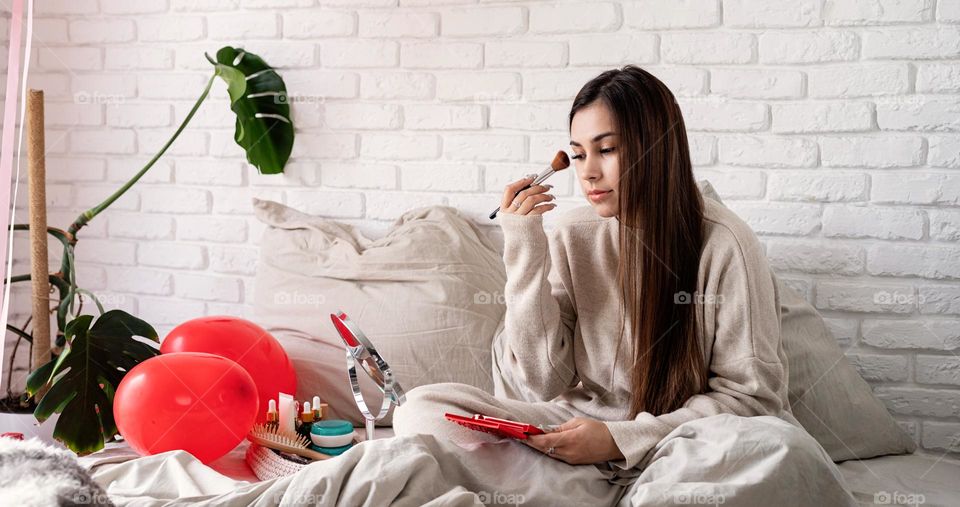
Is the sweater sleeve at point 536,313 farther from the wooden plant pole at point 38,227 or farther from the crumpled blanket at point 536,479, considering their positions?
the wooden plant pole at point 38,227

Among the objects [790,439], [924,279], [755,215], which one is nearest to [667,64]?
[755,215]

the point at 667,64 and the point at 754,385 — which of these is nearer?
the point at 754,385

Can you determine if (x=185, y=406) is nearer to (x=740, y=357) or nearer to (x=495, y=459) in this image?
(x=495, y=459)

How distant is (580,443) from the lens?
1.58m

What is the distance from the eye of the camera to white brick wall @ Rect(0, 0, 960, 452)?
2125mm

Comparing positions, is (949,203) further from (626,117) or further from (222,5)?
(222,5)

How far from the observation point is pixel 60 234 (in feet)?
7.84

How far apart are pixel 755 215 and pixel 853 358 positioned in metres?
0.40

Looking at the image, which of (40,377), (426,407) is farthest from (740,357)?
(40,377)

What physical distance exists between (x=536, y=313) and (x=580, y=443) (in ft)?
1.15

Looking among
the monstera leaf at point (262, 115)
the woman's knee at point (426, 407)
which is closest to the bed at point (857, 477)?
the woman's knee at point (426, 407)

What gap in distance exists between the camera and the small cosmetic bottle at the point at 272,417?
1938 mm

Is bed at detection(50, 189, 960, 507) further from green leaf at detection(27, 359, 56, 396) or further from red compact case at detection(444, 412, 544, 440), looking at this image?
green leaf at detection(27, 359, 56, 396)

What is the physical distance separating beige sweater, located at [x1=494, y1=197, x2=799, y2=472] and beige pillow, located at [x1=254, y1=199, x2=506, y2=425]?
156mm
